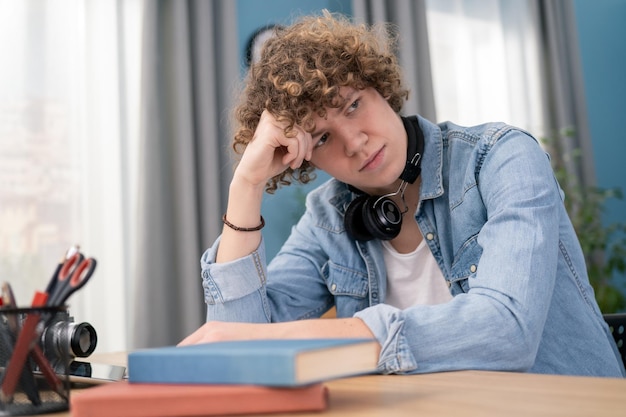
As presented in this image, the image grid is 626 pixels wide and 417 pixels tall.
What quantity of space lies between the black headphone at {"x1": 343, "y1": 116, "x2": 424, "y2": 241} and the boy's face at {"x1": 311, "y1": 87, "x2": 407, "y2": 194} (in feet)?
0.06

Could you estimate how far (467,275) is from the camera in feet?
4.17

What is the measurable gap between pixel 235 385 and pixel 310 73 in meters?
0.80

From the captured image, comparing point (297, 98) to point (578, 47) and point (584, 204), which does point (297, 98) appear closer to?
point (584, 204)

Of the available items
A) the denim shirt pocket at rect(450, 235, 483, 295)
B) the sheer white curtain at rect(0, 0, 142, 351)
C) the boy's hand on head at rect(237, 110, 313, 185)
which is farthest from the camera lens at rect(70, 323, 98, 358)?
the sheer white curtain at rect(0, 0, 142, 351)

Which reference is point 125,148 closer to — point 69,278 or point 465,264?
point 465,264

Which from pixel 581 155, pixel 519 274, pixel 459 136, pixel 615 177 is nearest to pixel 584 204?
pixel 581 155

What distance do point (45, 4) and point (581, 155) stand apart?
3.31 m

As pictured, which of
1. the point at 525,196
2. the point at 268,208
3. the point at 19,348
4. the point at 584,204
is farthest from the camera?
the point at 584,204

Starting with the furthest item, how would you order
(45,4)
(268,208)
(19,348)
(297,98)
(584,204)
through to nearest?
(584,204) → (268,208) → (45,4) → (297,98) → (19,348)

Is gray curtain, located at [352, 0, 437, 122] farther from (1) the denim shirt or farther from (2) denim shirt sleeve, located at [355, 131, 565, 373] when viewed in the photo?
(2) denim shirt sleeve, located at [355, 131, 565, 373]

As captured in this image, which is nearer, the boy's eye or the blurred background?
the boy's eye

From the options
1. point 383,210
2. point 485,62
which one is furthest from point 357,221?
point 485,62

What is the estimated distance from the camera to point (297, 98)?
1.27 meters

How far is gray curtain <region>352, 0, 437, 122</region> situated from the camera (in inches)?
152
